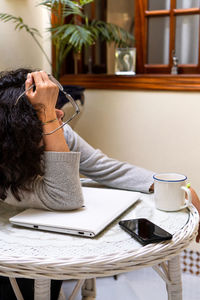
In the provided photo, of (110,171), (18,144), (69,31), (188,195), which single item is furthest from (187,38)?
(18,144)

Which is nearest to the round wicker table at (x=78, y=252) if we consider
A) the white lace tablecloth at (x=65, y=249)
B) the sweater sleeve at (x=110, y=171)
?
the white lace tablecloth at (x=65, y=249)

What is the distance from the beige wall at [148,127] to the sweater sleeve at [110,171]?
2.48 feet

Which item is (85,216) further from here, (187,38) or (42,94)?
(187,38)

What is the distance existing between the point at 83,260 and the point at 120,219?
8.7 inches

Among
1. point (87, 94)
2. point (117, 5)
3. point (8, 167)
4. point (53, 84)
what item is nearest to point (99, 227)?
point (8, 167)

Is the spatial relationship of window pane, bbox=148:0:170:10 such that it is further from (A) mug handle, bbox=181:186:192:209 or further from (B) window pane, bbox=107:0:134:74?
(A) mug handle, bbox=181:186:192:209

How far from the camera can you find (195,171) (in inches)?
73.6

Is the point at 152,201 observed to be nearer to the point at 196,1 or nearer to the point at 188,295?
the point at 188,295

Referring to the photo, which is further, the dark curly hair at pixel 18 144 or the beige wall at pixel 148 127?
the beige wall at pixel 148 127

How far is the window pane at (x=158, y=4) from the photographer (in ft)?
6.51

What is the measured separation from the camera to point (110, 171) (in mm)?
1190

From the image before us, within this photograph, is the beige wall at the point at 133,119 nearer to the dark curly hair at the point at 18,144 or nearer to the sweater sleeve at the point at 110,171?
the sweater sleeve at the point at 110,171

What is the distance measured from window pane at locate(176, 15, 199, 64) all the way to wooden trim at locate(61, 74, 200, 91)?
202mm

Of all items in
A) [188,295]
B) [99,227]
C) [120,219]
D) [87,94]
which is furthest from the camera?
[87,94]
